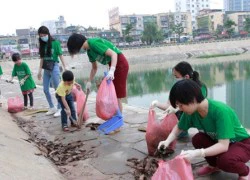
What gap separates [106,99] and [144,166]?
43.6 inches

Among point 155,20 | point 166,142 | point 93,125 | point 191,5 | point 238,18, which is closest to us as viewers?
point 166,142

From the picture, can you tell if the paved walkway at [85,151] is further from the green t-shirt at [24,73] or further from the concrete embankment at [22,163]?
the green t-shirt at [24,73]

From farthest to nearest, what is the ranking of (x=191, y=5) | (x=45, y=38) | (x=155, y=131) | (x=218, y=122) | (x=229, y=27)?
1. (x=191, y=5)
2. (x=229, y=27)
3. (x=45, y=38)
4. (x=155, y=131)
5. (x=218, y=122)

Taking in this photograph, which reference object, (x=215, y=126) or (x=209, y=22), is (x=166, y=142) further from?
(x=209, y=22)

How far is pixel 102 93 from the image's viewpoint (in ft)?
10.6

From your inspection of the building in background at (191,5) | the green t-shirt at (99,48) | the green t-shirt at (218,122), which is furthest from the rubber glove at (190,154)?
the building in background at (191,5)

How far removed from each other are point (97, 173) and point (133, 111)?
7.19 ft

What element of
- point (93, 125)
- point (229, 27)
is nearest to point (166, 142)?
point (93, 125)

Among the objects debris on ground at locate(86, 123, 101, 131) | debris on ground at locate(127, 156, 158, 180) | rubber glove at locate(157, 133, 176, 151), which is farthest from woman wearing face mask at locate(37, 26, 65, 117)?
rubber glove at locate(157, 133, 176, 151)

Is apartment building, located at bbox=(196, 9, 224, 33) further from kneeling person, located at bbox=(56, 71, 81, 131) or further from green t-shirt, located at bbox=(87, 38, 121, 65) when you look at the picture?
green t-shirt, located at bbox=(87, 38, 121, 65)

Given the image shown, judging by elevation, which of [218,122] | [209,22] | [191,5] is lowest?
[218,122]

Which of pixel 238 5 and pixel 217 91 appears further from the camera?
pixel 238 5

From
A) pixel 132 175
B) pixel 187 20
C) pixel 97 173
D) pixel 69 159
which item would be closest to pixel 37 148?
pixel 69 159

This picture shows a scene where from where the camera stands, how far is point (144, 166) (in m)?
2.31
